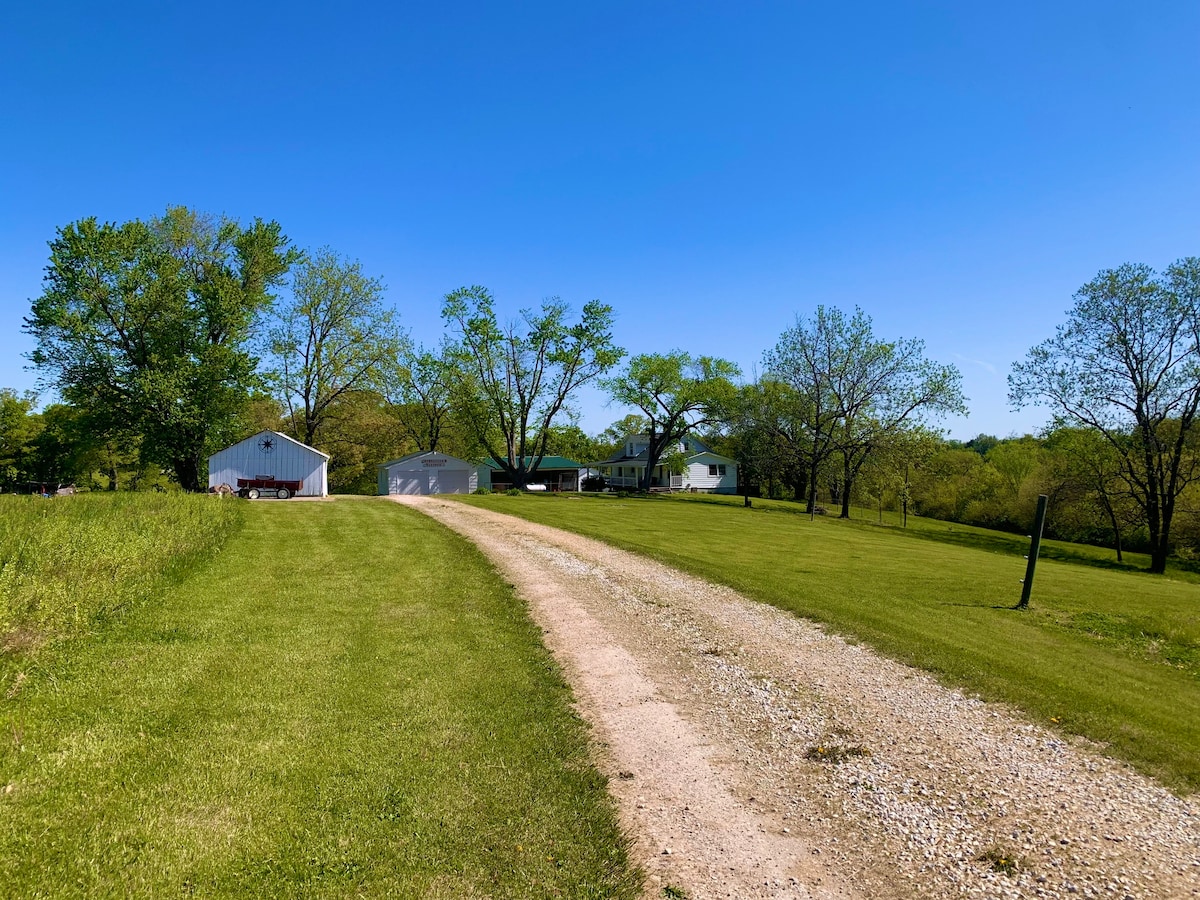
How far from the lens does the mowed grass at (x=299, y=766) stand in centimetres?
365

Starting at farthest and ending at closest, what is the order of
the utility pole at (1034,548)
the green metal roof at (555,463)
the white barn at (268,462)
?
1. the green metal roof at (555,463)
2. the white barn at (268,462)
3. the utility pole at (1034,548)

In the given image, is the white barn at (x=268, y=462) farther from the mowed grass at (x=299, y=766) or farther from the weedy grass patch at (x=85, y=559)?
the mowed grass at (x=299, y=766)

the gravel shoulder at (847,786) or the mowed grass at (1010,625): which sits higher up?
the mowed grass at (1010,625)

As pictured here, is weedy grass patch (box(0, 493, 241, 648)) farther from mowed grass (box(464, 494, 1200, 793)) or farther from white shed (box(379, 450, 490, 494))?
white shed (box(379, 450, 490, 494))

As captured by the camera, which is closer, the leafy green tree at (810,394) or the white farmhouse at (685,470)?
the leafy green tree at (810,394)

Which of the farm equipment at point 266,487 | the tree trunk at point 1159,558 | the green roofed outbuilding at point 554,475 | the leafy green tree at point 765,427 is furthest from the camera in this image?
the green roofed outbuilding at point 554,475

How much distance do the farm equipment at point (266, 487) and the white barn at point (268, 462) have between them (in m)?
0.19

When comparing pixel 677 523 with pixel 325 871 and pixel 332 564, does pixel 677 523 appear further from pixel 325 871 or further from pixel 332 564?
pixel 325 871

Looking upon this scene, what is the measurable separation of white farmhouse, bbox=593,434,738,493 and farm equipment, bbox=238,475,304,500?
110 ft

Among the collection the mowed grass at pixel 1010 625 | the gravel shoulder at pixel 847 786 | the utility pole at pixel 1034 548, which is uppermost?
the utility pole at pixel 1034 548

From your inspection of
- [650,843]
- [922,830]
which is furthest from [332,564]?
[922,830]

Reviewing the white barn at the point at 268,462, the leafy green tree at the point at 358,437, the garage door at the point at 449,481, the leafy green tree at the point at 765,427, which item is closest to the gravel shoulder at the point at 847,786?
the white barn at the point at 268,462

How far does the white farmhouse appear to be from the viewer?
198 ft

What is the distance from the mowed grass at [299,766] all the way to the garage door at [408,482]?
3538 cm
